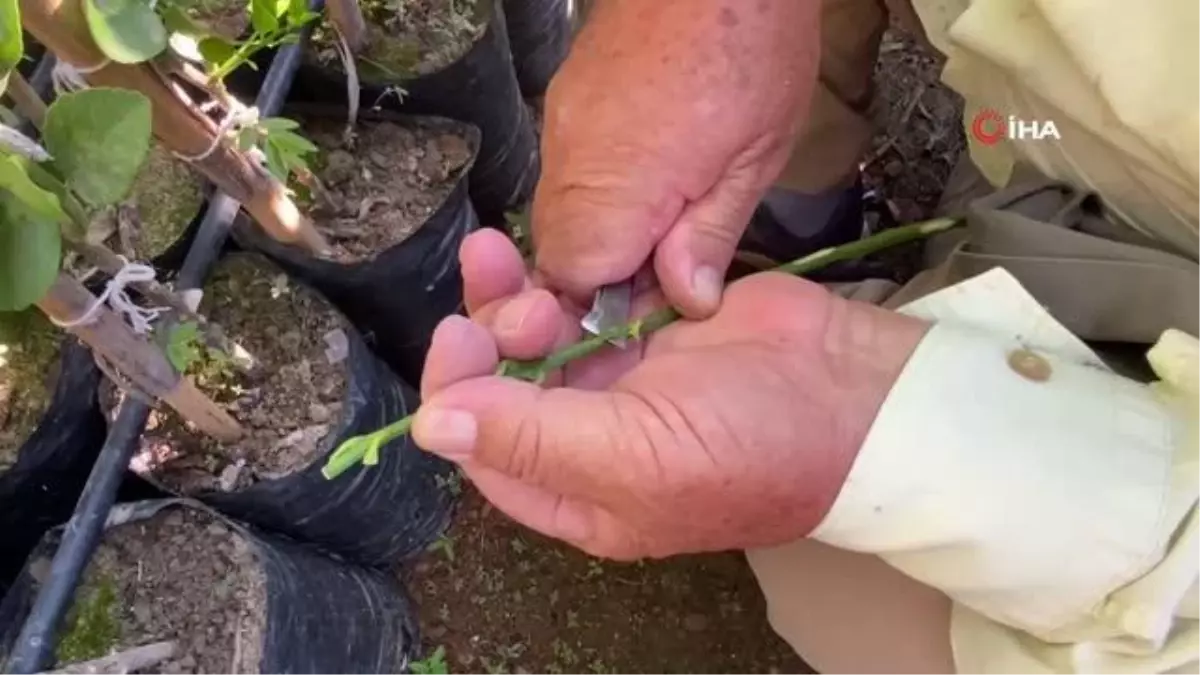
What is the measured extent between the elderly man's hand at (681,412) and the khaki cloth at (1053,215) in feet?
0.38

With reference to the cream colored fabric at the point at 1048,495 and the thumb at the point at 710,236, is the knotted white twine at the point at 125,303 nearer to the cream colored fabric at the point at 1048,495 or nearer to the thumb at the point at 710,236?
the thumb at the point at 710,236

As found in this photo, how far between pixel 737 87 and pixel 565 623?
669mm

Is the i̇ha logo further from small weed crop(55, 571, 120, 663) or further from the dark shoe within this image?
small weed crop(55, 571, 120, 663)

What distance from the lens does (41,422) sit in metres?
1.11

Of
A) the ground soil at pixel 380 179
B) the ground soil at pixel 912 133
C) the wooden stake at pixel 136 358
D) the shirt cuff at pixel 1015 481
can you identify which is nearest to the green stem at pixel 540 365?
the shirt cuff at pixel 1015 481

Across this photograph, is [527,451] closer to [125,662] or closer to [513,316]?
[513,316]

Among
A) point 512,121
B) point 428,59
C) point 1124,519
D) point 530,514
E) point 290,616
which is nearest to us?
point 1124,519

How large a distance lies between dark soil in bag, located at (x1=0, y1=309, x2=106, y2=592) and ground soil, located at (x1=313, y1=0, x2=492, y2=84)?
36cm

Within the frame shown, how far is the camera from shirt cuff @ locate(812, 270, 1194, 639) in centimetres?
73

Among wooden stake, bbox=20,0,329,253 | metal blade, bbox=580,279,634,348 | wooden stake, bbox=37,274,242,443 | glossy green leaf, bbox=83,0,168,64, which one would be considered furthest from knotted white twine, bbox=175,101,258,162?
metal blade, bbox=580,279,634,348

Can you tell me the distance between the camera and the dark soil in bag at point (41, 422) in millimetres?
1112

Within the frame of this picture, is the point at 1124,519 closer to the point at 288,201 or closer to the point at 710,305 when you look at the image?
the point at 710,305

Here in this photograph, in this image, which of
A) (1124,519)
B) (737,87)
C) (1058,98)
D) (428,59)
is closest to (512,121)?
(428,59)

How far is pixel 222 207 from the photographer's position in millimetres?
1181
